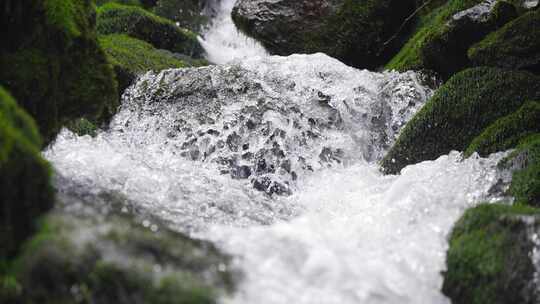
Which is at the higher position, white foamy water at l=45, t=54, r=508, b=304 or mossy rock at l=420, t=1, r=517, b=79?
mossy rock at l=420, t=1, r=517, b=79

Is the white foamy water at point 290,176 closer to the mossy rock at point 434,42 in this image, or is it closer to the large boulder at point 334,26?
the mossy rock at point 434,42

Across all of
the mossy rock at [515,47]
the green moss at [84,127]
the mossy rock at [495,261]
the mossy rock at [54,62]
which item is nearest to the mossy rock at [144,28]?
the green moss at [84,127]

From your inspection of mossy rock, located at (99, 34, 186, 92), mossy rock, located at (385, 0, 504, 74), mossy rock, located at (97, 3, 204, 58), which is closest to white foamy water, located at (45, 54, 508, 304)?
mossy rock, located at (99, 34, 186, 92)

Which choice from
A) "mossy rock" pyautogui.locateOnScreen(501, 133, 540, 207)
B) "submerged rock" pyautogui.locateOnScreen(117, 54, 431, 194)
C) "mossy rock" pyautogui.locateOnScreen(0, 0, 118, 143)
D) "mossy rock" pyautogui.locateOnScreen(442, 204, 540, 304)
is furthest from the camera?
"submerged rock" pyautogui.locateOnScreen(117, 54, 431, 194)

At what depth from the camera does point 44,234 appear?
2.71 m

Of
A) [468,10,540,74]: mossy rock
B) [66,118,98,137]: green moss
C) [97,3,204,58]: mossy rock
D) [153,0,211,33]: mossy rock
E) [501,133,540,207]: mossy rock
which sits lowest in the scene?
[153,0,211,33]: mossy rock

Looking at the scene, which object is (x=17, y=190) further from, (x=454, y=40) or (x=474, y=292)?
(x=454, y=40)

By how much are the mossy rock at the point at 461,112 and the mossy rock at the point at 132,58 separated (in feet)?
13.9

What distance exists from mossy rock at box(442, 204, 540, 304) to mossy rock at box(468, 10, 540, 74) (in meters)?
3.35

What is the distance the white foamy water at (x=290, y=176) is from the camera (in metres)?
3.27

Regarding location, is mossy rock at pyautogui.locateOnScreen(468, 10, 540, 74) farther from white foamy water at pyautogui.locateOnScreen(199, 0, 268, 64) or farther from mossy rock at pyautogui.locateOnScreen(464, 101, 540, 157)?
white foamy water at pyautogui.locateOnScreen(199, 0, 268, 64)

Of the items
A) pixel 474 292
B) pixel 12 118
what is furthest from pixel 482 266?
pixel 12 118

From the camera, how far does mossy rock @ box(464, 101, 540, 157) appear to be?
5500mm

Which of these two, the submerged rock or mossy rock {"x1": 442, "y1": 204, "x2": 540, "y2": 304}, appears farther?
the submerged rock
